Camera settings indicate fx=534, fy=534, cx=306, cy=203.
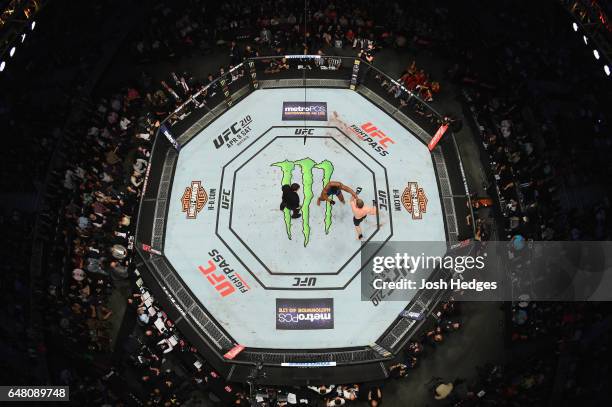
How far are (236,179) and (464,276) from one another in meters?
7.12

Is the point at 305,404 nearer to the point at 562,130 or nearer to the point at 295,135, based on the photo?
the point at 295,135

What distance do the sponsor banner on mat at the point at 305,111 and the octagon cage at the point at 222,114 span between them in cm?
75

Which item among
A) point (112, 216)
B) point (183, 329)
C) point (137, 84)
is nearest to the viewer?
point (183, 329)

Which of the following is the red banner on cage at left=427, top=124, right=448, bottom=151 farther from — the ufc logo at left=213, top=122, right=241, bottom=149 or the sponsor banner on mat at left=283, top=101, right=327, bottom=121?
the ufc logo at left=213, top=122, right=241, bottom=149

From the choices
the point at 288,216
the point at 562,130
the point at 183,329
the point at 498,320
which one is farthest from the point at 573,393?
the point at 183,329

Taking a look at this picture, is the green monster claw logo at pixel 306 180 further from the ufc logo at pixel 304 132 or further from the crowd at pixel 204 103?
the crowd at pixel 204 103

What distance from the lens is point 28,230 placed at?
14.4 metres

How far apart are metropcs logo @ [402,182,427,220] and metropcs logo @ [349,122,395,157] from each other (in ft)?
4.67

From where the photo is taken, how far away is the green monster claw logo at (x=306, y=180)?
15.4 meters

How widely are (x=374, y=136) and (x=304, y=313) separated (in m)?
6.06

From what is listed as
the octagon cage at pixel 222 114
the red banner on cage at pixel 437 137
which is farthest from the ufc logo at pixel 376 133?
the red banner on cage at pixel 437 137

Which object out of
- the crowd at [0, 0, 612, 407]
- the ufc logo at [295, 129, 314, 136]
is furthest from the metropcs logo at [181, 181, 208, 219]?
the ufc logo at [295, 129, 314, 136]

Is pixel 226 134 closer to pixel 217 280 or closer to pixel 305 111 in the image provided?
pixel 305 111

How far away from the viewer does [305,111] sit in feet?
56.5
